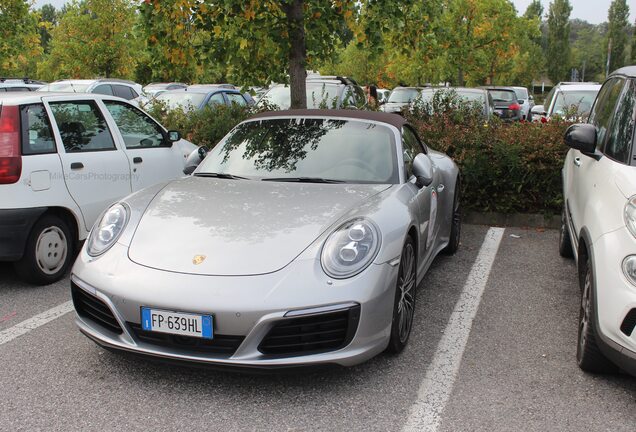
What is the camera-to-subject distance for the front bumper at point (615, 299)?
304 centimetres

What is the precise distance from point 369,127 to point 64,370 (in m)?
2.59

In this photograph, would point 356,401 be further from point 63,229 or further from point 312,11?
point 312,11

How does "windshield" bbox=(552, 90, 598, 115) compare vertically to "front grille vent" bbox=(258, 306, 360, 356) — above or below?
above

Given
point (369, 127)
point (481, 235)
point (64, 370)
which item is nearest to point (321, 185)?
point (369, 127)

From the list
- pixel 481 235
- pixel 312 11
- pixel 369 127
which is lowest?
pixel 481 235

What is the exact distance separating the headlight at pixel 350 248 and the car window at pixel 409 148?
1.05 meters

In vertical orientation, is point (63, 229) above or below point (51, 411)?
above

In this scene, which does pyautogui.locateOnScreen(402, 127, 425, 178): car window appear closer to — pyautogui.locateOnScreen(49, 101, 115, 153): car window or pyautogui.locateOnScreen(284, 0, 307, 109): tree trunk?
pyautogui.locateOnScreen(49, 101, 115, 153): car window

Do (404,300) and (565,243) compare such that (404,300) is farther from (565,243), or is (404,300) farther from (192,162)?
(565,243)

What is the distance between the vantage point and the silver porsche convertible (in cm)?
315

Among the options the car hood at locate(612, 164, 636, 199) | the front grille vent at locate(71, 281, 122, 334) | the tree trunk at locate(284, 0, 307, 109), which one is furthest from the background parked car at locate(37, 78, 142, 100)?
the car hood at locate(612, 164, 636, 199)

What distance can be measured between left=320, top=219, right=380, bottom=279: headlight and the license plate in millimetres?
662

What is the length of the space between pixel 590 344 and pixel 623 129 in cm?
141

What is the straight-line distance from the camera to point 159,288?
321cm
